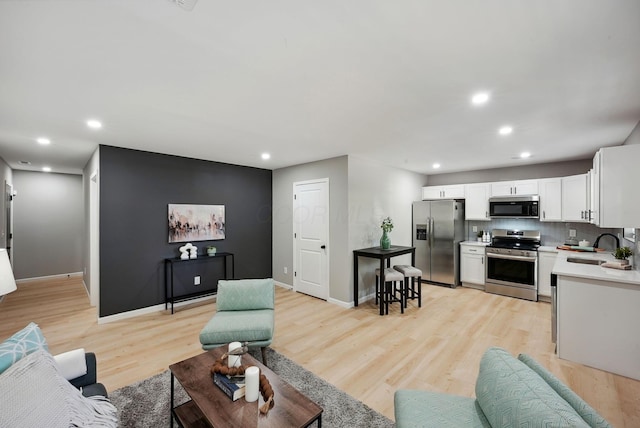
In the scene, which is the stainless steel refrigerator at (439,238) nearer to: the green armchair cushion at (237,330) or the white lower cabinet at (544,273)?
the white lower cabinet at (544,273)

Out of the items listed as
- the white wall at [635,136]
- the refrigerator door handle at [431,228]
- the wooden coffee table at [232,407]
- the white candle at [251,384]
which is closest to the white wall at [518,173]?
the refrigerator door handle at [431,228]

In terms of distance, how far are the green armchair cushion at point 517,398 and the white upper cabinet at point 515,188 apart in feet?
14.7

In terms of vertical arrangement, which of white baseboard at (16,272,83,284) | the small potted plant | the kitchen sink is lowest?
white baseboard at (16,272,83,284)

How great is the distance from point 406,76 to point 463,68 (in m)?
0.36

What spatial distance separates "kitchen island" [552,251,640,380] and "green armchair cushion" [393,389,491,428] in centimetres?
202

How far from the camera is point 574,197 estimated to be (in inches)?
172

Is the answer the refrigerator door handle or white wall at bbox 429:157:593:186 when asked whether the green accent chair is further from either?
white wall at bbox 429:157:593:186

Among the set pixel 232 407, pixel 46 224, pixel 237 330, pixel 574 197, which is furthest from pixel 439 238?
pixel 46 224

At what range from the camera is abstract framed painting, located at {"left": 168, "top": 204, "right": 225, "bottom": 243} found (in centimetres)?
431

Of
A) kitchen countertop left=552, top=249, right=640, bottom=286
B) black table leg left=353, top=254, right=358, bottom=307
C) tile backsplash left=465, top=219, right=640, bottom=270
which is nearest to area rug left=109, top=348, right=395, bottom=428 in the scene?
black table leg left=353, top=254, right=358, bottom=307

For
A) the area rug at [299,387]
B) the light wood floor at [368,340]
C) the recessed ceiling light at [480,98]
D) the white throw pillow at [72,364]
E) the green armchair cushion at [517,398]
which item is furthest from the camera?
the light wood floor at [368,340]

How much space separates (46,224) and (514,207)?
9566 millimetres

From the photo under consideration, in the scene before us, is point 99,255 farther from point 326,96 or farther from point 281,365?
point 326,96

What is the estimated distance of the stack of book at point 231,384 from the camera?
1546mm
